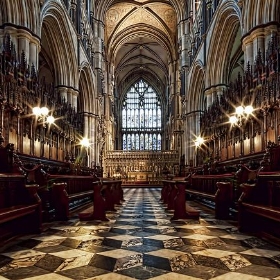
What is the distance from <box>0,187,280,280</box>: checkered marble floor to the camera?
8.93 feet

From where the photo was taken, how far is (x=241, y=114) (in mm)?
11500

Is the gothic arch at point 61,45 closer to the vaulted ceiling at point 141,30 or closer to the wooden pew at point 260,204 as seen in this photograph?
the wooden pew at point 260,204

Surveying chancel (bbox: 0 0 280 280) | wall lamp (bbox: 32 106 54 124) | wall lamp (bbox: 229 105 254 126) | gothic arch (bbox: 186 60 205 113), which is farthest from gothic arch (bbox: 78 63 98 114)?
wall lamp (bbox: 229 105 254 126)

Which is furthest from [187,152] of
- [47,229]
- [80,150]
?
[47,229]

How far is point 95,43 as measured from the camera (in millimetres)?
25094

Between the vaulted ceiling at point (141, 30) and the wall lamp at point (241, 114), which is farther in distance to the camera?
the vaulted ceiling at point (141, 30)

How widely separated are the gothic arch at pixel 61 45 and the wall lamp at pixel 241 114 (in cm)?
925

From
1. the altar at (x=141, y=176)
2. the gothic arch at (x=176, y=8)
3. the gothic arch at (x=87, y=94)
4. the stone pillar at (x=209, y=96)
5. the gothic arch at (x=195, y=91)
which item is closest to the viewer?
the stone pillar at (x=209, y=96)

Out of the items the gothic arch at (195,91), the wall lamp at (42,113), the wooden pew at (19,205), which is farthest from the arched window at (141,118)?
the wooden pew at (19,205)

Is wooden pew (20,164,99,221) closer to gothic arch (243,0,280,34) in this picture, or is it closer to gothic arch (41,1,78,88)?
gothic arch (243,0,280,34)

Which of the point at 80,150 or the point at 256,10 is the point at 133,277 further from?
the point at 80,150

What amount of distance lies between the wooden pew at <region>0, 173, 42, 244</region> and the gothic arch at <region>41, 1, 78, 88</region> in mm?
11774

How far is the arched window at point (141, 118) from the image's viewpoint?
46812 mm

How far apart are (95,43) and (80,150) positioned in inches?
392
